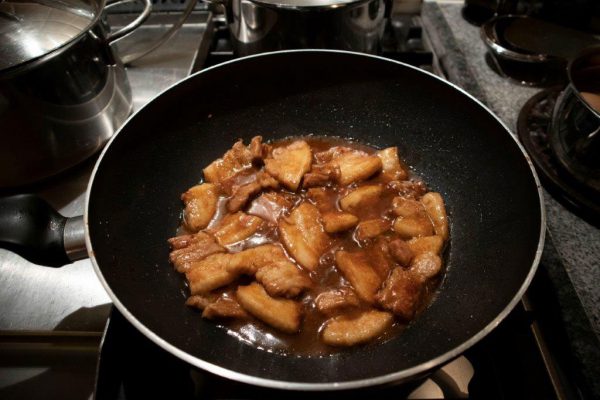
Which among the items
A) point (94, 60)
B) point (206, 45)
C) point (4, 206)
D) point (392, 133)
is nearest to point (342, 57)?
point (392, 133)

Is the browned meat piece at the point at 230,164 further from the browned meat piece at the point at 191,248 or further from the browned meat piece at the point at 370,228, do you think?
the browned meat piece at the point at 370,228

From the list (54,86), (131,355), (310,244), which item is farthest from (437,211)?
(54,86)

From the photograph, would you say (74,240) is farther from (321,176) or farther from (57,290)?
(321,176)

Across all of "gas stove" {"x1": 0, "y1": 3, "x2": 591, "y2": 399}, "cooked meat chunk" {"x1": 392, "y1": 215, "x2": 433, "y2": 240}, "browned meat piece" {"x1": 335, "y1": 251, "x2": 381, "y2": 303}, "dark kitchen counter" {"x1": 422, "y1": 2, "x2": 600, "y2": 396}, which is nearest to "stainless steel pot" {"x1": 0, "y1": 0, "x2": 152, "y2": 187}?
"gas stove" {"x1": 0, "y1": 3, "x2": 591, "y2": 399}

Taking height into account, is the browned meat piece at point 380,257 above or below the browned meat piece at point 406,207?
below

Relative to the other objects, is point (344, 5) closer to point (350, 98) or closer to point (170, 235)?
point (350, 98)

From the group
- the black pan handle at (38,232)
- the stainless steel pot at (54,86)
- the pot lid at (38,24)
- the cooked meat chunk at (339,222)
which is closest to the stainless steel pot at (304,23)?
the stainless steel pot at (54,86)

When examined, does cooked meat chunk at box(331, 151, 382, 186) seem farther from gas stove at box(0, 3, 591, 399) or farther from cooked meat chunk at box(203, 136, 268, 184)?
gas stove at box(0, 3, 591, 399)
